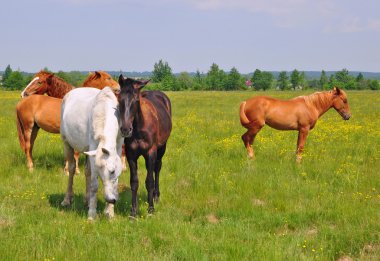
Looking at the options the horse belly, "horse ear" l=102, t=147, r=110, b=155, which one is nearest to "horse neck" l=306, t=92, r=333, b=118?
the horse belly

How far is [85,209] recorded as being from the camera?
6797 millimetres

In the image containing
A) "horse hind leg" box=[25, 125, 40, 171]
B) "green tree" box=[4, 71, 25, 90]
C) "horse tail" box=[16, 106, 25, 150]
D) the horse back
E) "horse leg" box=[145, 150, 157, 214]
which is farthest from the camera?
"green tree" box=[4, 71, 25, 90]

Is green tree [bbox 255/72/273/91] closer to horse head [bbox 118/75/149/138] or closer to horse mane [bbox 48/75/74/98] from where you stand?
horse mane [bbox 48/75/74/98]

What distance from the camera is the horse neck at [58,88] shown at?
9.51 meters

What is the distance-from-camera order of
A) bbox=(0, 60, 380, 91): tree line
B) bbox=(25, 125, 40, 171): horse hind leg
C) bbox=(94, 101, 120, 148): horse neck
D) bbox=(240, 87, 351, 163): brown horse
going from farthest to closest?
bbox=(0, 60, 380, 91): tree line < bbox=(240, 87, 351, 163): brown horse < bbox=(25, 125, 40, 171): horse hind leg < bbox=(94, 101, 120, 148): horse neck

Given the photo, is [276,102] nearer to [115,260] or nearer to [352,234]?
[352,234]

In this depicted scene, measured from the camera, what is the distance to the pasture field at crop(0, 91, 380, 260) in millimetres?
4859

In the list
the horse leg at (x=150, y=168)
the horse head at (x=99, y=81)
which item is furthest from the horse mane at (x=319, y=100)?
the horse leg at (x=150, y=168)

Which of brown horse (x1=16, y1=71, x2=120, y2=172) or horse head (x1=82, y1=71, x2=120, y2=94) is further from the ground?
horse head (x1=82, y1=71, x2=120, y2=94)

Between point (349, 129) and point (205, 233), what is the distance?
12.2 metres

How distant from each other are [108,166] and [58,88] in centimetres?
507

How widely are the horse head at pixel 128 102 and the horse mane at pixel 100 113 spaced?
0.34m

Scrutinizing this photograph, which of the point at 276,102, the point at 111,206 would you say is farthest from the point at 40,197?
the point at 276,102

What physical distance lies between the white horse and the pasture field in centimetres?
54
